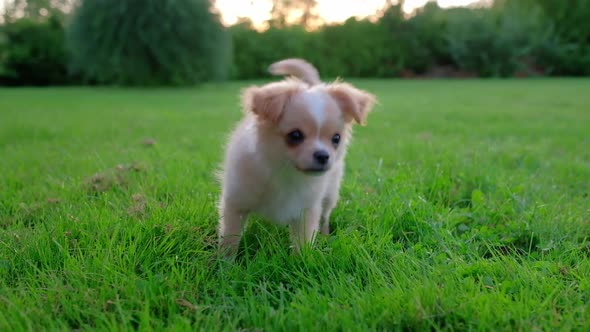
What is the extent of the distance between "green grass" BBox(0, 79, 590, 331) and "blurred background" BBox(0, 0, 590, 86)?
14.5 meters

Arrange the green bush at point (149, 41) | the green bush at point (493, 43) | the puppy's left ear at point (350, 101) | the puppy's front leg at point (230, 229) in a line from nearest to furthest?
the puppy's front leg at point (230, 229)
the puppy's left ear at point (350, 101)
the green bush at point (149, 41)
the green bush at point (493, 43)

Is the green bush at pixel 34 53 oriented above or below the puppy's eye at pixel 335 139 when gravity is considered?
above

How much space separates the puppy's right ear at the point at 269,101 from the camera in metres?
2.13

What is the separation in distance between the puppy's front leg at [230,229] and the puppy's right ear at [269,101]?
528 millimetres

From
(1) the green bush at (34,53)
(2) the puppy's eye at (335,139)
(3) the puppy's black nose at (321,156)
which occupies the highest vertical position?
(1) the green bush at (34,53)

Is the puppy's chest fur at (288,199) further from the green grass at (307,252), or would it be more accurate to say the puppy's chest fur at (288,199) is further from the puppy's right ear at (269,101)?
the puppy's right ear at (269,101)

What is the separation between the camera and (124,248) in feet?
6.23

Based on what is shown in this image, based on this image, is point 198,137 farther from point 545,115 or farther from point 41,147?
point 545,115

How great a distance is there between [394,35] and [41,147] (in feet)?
99.2

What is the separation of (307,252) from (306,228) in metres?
0.26

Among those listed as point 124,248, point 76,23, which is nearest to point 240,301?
point 124,248

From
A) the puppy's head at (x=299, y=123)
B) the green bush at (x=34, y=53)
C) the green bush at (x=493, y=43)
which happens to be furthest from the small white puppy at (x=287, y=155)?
the green bush at (x=493, y=43)

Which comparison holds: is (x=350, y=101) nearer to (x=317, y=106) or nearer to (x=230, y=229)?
(x=317, y=106)

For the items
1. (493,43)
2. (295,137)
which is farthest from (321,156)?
(493,43)
